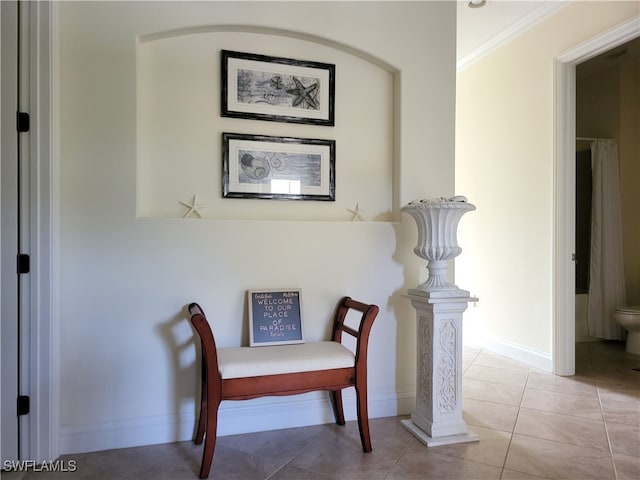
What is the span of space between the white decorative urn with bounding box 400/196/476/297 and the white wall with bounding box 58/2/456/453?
29cm

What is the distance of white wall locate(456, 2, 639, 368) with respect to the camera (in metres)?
3.43

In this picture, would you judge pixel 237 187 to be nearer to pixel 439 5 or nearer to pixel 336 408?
pixel 336 408

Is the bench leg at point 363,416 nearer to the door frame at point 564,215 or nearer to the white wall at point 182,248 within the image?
the white wall at point 182,248

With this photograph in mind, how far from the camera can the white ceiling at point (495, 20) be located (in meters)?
3.36

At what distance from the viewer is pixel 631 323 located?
3828 millimetres

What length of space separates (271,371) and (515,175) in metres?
2.94

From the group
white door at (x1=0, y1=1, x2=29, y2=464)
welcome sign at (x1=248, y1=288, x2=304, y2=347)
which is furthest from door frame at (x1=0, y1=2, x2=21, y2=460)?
welcome sign at (x1=248, y1=288, x2=304, y2=347)

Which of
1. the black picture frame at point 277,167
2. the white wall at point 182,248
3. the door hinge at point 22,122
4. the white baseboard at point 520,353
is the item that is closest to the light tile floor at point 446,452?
the white wall at point 182,248

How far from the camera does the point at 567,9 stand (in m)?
3.30

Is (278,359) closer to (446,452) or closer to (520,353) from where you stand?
(446,452)

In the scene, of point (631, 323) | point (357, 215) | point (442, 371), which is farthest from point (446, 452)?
point (631, 323)

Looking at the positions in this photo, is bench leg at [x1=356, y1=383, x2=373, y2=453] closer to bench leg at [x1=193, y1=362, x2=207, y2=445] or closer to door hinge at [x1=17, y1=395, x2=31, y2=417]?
bench leg at [x1=193, y1=362, x2=207, y2=445]

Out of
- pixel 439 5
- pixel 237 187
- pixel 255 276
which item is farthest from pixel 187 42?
pixel 439 5

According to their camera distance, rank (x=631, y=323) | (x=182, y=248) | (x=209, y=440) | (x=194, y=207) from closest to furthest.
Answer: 1. (x=209, y=440)
2. (x=182, y=248)
3. (x=194, y=207)
4. (x=631, y=323)
